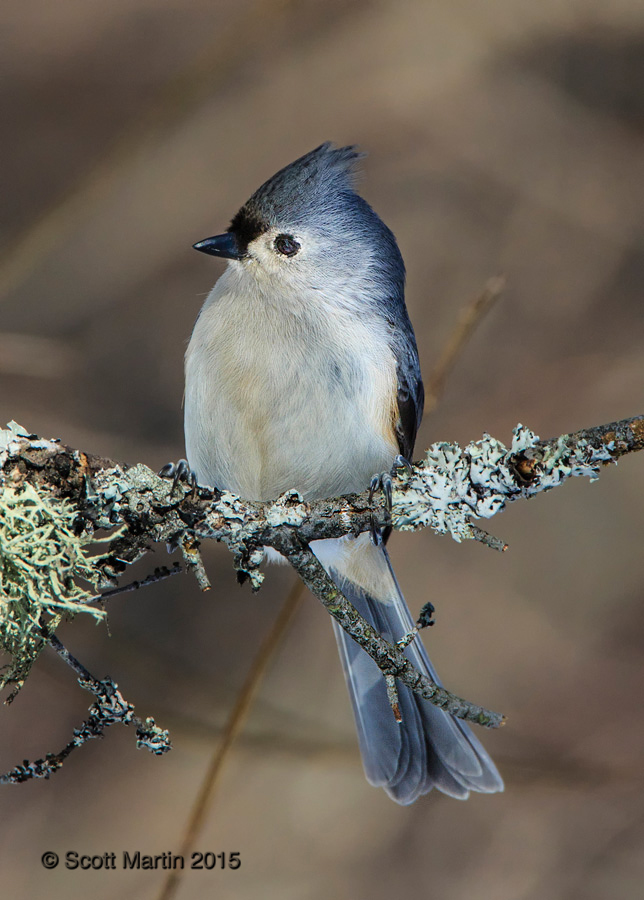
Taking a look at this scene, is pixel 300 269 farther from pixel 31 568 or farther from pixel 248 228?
pixel 31 568

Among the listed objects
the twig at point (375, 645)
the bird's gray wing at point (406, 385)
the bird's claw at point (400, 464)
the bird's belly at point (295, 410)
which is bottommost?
the twig at point (375, 645)

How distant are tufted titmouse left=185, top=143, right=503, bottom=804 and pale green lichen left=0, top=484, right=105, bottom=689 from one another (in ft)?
2.21

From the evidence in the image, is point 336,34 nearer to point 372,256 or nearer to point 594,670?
point 372,256

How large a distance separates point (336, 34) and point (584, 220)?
4.11ft

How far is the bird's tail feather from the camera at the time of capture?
6.72ft

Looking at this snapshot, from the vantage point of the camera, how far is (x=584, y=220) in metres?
2.92

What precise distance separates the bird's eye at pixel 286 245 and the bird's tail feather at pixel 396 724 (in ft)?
2.78

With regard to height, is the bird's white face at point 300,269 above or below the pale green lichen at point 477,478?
above

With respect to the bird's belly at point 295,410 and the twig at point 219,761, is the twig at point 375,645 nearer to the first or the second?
the bird's belly at point 295,410

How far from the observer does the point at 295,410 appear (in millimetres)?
1867

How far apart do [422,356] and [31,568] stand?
1954 mm

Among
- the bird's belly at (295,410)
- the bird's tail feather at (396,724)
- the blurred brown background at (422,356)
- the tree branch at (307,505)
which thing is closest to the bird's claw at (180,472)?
the bird's belly at (295,410)

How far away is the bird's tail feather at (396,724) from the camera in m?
2.05

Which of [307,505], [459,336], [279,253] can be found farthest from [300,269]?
[307,505]
